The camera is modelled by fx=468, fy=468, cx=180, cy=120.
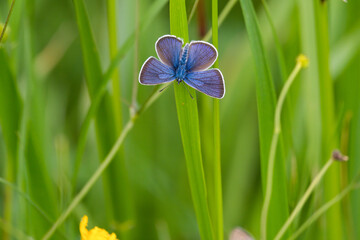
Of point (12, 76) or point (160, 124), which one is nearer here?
point (12, 76)

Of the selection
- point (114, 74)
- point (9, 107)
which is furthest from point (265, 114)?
point (9, 107)

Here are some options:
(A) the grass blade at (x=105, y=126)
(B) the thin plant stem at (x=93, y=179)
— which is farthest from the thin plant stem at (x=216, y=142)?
(A) the grass blade at (x=105, y=126)

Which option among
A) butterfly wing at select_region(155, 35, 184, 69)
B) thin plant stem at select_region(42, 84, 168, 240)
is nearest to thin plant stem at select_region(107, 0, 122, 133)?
thin plant stem at select_region(42, 84, 168, 240)

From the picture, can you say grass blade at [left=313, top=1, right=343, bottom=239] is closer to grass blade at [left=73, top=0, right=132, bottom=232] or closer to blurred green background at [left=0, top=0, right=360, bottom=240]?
blurred green background at [left=0, top=0, right=360, bottom=240]

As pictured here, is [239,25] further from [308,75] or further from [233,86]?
[308,75]

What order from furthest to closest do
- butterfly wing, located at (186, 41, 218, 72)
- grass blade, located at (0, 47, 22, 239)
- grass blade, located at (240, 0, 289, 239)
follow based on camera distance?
1. grass blade, located at (0, 47, 22, 239)
2. grass blade, located at (240, 0, 289, 239)
3. butterfly wing, located at (186, 41, 218, 72)

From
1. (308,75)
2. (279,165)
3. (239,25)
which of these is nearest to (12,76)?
(279,165)
